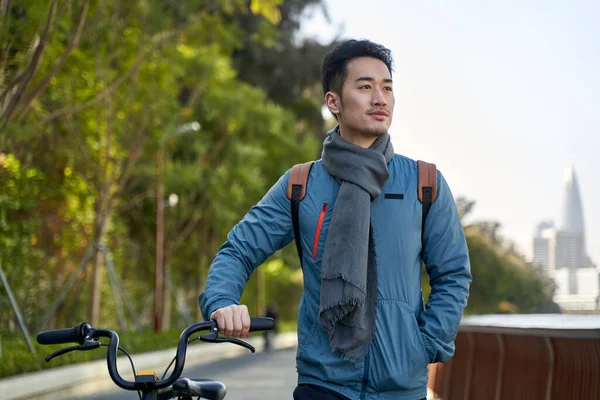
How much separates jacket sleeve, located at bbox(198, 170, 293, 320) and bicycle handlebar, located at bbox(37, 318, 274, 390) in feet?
0.53

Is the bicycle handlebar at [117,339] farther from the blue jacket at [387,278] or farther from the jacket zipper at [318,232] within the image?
A: the jacket zipper at [318,232]

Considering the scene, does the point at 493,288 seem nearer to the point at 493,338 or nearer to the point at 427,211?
the point at 493,338

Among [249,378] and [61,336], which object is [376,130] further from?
[249,378]

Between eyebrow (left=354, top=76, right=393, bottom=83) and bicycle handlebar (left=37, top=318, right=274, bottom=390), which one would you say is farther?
eyebrow (left=354, top=76, right=393, bottom=83)

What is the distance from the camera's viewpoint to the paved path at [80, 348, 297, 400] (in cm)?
1770

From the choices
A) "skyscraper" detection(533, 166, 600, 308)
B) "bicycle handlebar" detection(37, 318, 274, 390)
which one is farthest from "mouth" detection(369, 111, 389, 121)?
"skyscraper" detection(533, 166, 600, 308)

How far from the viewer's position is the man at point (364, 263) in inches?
132

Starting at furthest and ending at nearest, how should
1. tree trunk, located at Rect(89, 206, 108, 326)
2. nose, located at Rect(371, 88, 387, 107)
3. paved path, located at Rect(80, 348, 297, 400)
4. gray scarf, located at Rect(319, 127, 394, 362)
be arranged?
1. tree trunk, located at Rect(89, 206, 108, 326)
2. paved path, located at Rect(80, 348, 297, 400)
3. nose, located at Rect(371, 88, 387, 107)
4. gray scarf, located at Rect(319, 127, 394, 362)

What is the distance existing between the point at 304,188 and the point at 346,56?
1.50ft

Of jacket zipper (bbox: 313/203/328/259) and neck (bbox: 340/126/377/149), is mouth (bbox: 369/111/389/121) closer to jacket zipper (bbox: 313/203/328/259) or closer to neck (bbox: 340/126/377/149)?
neck (bbox: 340/126/377/149)

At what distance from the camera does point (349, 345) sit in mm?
3334

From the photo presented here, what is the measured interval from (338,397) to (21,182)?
2756cm

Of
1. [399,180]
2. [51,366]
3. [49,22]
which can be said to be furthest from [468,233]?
[399,180]

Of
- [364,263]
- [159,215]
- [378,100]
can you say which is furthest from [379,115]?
[159,215]
